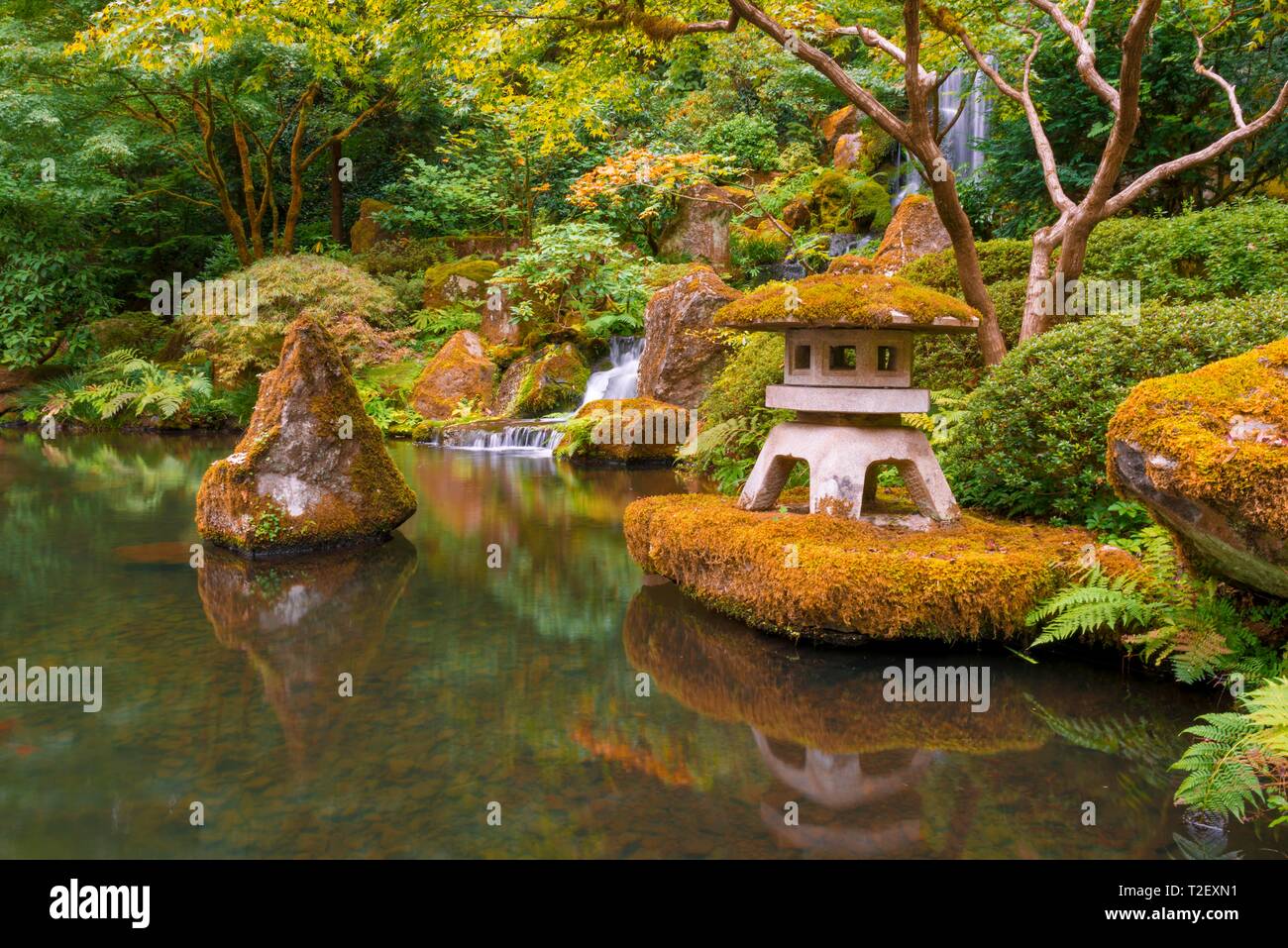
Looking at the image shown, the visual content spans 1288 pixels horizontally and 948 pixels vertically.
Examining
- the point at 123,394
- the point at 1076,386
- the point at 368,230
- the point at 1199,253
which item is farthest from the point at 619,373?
the point at 1076,386

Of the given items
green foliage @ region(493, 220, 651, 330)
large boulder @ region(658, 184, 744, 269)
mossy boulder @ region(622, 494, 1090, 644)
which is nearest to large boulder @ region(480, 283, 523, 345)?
green foliage @ region(493, 220, 651, 330)

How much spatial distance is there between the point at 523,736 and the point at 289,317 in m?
18.0

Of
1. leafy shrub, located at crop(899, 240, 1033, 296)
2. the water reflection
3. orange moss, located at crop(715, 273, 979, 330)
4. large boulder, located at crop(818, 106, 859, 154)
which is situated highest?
large boulder, located at crop(818, 106, 859, 154)

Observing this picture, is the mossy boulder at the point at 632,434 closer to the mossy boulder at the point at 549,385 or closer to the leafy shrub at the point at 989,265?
the mossy boulder at the point at 549,385

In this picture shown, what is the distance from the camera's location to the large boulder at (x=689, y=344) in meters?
15.2

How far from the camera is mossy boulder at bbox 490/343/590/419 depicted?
18500 mm

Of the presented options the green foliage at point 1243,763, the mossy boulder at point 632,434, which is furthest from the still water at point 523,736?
the mossy boulder at point 632,434

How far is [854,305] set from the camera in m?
6.21

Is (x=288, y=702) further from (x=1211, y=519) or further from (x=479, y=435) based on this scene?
(x=479, y=435)

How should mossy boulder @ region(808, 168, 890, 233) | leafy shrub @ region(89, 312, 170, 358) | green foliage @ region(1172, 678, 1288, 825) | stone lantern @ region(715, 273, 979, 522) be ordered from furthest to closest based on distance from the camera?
leafy shrub @ region(89, 312, 170, 358) < mossy boulder @ region(808, 168, 890, 233) < stone lantern @ region(715, 273, 979, 522) < green foliage @ region(1172, 678, 1288, 825)

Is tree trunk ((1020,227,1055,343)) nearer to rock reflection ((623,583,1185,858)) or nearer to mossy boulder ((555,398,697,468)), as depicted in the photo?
rock reflection ((623,583,1185,858))

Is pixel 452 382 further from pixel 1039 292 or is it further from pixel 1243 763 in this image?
pixel 1243 763

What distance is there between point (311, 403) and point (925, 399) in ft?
18.4

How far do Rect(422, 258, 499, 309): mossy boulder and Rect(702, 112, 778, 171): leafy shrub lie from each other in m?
6.91
